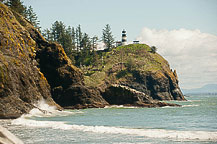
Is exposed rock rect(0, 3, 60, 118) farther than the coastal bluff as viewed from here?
No

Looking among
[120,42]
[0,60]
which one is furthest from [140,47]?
[0,60]

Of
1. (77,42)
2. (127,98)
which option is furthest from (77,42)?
(127,98)

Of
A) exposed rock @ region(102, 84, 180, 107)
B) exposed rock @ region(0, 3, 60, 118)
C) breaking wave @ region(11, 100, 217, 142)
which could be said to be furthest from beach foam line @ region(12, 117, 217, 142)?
exposed rock @ region(102, 84, 180, 107)

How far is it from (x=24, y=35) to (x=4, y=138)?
4701 cm

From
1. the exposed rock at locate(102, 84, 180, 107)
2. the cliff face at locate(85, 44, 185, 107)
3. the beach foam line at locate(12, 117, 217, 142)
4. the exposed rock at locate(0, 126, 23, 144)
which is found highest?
the cliff face at locate(85, 44, 185, 107)

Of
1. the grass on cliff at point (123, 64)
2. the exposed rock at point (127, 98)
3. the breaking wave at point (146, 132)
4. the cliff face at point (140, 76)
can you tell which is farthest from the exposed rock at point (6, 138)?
the cliff face at point (140, 76)

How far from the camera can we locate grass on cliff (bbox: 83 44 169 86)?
101m

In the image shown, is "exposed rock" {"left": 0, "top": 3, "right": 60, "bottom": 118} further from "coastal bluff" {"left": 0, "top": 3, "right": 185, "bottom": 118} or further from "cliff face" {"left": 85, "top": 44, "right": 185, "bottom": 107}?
"cliff face" {"left": 85, "top": 44, "right": 185, "bottom": 107}

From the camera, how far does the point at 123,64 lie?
109812 mm

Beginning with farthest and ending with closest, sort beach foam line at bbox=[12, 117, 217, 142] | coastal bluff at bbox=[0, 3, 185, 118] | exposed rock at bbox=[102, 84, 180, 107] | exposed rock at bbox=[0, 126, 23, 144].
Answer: exposed rock at bbox=[102, 84, 180, 107] < coastal bluff at bbox=[0, 3, 185, 118] < beach foam line at bbox=[12, 117, 217, 142] < exposed rock at bbox=[0, 126, 23, 144]

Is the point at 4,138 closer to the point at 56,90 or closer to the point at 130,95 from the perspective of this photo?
the point at 56,90

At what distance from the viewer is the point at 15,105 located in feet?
112

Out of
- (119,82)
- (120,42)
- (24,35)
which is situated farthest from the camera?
(120,42)

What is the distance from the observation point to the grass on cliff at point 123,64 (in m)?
101
